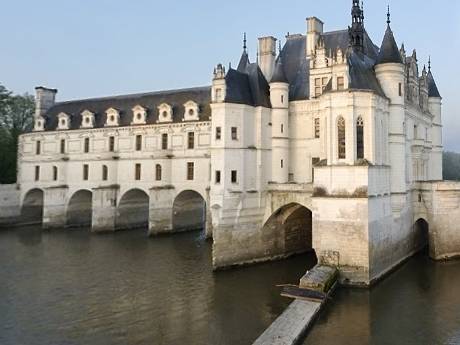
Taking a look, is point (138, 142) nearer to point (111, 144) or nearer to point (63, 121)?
point (111, 144)

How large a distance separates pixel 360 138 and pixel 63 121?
34791mm

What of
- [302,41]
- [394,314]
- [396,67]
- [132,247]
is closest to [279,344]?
[394,314]

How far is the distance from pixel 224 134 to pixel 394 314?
48.1ft

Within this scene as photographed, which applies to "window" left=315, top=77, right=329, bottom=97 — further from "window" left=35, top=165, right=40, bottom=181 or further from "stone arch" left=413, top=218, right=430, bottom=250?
"window" left=35, top=165, right=40, bottom=181

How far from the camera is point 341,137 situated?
25.0 m

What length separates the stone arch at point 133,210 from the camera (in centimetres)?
4375

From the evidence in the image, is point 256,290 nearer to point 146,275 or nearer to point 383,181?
point 146,275

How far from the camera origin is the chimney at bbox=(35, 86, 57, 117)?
51312mm

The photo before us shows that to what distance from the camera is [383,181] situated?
2617cm

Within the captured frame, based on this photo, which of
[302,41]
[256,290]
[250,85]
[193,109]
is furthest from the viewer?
[193,109]

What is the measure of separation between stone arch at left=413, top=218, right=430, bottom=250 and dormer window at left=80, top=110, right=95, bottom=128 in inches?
1300

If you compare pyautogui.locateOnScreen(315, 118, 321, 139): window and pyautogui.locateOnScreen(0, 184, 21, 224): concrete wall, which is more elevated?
pyautogui.locateOnScreen(315, 118, 321, 139): window

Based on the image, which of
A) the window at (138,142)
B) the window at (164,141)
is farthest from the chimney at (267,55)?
the window at (138,142)

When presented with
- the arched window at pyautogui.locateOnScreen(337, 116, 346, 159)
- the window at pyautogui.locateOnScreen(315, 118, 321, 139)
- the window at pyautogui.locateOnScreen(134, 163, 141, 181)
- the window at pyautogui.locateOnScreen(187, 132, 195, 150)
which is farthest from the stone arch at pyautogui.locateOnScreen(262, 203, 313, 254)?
the window at pyautogui.locateOnScreen(134, 163, 141, 181)
